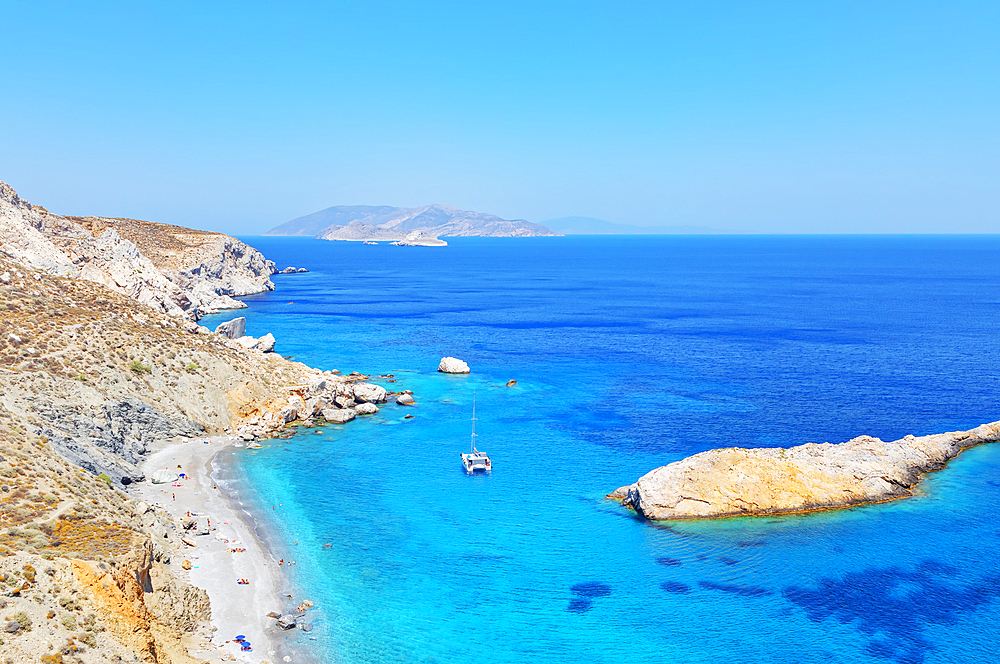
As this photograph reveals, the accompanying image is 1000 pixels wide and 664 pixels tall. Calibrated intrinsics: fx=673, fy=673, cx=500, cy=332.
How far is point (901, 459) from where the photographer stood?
A: 50.4 metres

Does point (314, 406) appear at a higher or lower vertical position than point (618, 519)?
higher

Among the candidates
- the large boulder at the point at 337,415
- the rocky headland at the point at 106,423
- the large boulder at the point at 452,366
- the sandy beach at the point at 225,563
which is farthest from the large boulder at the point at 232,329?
the sandy beach at the point at 225,563

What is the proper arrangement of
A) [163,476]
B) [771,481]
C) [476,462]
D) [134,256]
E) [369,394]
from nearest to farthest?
1. [771,481]
2. [163,476]
3. [476,462]
4. [369,394]
5. [134,256]

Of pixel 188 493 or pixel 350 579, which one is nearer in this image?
pixel 350 579

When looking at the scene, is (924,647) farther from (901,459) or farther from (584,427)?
(584,427)

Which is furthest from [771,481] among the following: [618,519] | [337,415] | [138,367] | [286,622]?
[138,367]

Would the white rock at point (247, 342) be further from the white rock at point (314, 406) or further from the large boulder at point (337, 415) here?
the large boulder at point (337, 415)

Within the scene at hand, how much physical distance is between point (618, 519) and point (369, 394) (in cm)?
3261

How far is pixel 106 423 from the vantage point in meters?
49.4

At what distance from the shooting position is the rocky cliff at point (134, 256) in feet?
246

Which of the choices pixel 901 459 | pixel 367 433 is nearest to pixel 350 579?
pixel 367 433

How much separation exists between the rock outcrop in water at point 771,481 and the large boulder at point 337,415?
1106 inches

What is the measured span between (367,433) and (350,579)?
2545cm

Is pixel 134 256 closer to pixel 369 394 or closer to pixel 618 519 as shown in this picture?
pixel 369 394
